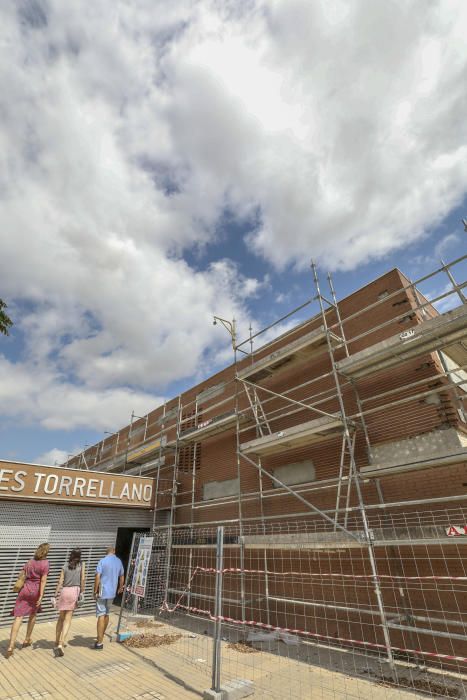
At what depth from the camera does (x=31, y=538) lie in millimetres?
9969

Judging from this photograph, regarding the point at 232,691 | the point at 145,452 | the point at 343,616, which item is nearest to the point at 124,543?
the point at 145,452

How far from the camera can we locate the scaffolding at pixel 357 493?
6.07 metres

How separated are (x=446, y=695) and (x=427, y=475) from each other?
3.13 m

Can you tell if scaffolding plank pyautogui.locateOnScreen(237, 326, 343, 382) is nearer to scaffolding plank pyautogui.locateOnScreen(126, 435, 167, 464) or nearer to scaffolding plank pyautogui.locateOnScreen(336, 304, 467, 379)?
scaffolding plank pyautogui.locateOnScreen(336, 304, 467, 379)

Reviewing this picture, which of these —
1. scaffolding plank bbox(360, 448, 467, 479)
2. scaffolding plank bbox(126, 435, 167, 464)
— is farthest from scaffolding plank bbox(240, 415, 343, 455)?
scaffolding plank bbox(126, 435, 167, 464)

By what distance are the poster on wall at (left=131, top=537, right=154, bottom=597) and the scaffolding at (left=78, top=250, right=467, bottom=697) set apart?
1499 millimetres

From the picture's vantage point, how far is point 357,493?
280 inches

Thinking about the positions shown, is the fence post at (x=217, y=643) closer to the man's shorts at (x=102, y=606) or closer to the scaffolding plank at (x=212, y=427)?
the man's shorts at (x=102, y=606)

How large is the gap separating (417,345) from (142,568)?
830cm

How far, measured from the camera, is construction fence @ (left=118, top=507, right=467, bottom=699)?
5.16 meters

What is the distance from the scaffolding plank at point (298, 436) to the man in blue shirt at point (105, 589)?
4.01 metres

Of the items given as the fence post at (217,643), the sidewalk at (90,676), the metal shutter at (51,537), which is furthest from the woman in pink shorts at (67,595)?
the metal shutter at (51,537)

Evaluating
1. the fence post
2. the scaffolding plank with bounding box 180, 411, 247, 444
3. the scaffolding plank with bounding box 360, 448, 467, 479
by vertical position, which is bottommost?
the fence post

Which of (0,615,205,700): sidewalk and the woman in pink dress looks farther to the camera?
the woman in pink dress
